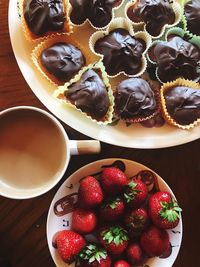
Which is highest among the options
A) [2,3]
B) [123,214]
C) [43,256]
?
[2,3]

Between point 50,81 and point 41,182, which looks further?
point 50,81

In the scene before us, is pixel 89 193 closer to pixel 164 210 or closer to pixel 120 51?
pixel 164 210

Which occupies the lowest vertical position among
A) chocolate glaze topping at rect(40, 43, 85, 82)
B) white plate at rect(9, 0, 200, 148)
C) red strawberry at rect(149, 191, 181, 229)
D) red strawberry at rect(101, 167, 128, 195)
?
red strawberry at rect(149, 191, 181, 229)

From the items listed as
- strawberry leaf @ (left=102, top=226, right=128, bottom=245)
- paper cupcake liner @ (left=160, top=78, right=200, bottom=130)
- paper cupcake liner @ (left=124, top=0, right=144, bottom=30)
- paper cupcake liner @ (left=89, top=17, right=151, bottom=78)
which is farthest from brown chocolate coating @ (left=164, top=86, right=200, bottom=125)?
strawberry leaf @ (left=102, top=226, right=128, bottom=245)

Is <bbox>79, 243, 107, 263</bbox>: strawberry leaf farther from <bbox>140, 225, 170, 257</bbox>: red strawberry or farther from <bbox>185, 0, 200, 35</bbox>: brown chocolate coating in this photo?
<bbox>185, 0, 200, 35</bbox>: brown chocolate coating

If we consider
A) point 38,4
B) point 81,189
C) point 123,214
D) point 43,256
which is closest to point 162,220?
point 123,214

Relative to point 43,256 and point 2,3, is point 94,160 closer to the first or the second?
point 43,256
